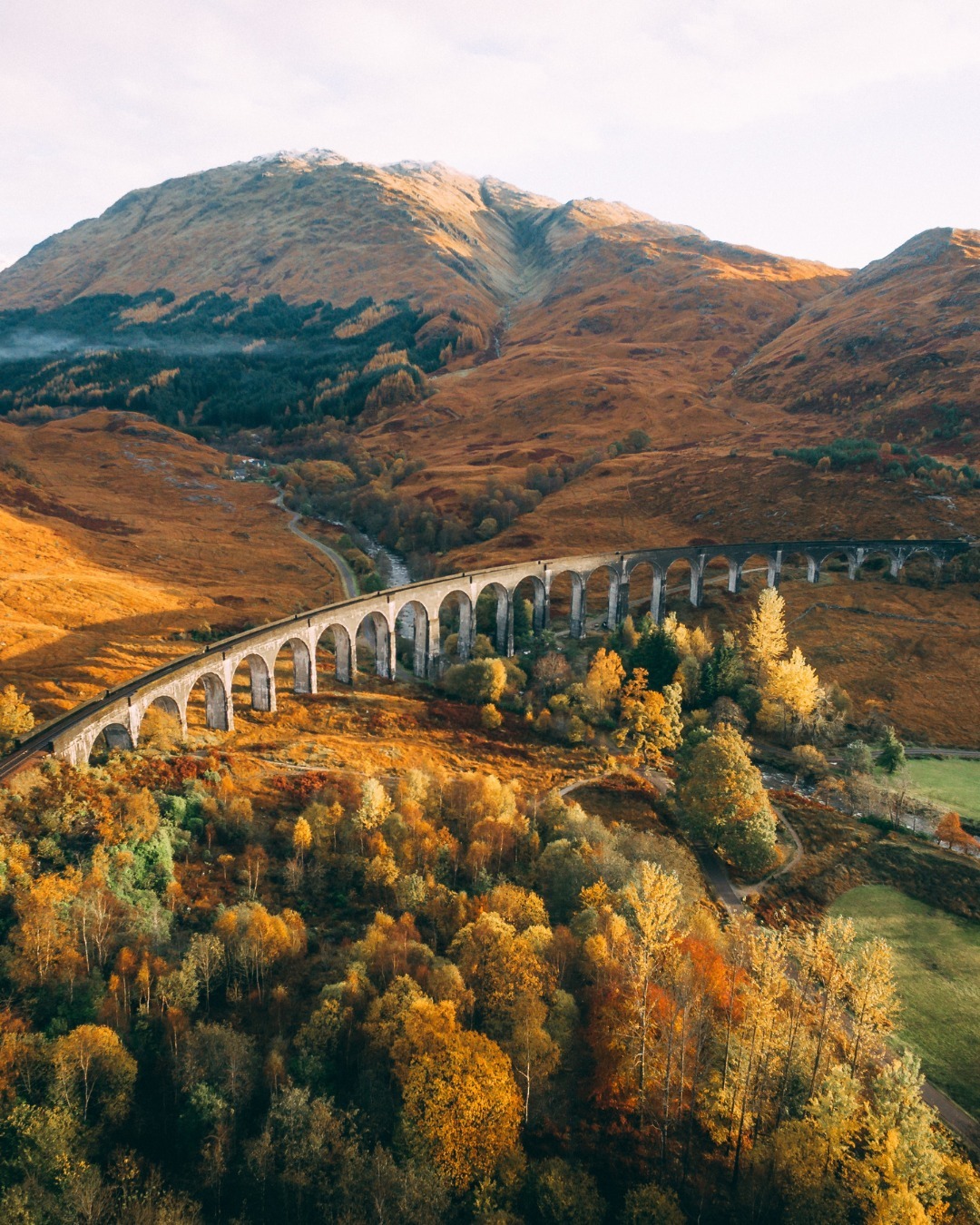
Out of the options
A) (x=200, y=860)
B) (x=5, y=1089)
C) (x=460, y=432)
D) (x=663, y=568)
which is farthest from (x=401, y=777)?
(x=460, y=432)

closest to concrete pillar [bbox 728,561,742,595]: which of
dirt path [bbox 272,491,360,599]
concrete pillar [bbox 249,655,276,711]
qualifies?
dirt path [bbox 272,491,360,599]

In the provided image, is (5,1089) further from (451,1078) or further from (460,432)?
(460,432)

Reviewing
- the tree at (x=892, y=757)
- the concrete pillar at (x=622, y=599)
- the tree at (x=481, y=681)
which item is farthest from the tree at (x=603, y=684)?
the concrete pillar at (x=622, y=599)

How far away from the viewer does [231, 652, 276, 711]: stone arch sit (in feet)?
183

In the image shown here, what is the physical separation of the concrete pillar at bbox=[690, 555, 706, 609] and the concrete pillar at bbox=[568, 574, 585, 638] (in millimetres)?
17234

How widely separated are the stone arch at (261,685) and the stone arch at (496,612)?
100ft

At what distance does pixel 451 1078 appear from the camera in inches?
878

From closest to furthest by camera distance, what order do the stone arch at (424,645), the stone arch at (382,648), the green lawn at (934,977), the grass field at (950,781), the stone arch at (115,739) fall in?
1. the green lawn at (934,977)
2. the stone arch at (115,739)
3. the grass field at (950,781)
4. the stone arch at (382,648)
5. the stone arch at (424,645)

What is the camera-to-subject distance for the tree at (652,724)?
59906mm

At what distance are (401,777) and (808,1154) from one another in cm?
2969

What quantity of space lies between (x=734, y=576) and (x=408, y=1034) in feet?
285

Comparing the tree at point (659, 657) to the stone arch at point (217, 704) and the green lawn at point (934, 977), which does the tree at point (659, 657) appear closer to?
the green lawn at point (934, 977)

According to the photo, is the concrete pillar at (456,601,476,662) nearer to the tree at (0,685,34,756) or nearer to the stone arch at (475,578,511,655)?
the stone arch at (475,578,511,655)

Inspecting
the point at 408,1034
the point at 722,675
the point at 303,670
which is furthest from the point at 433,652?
the point at 408,1034
